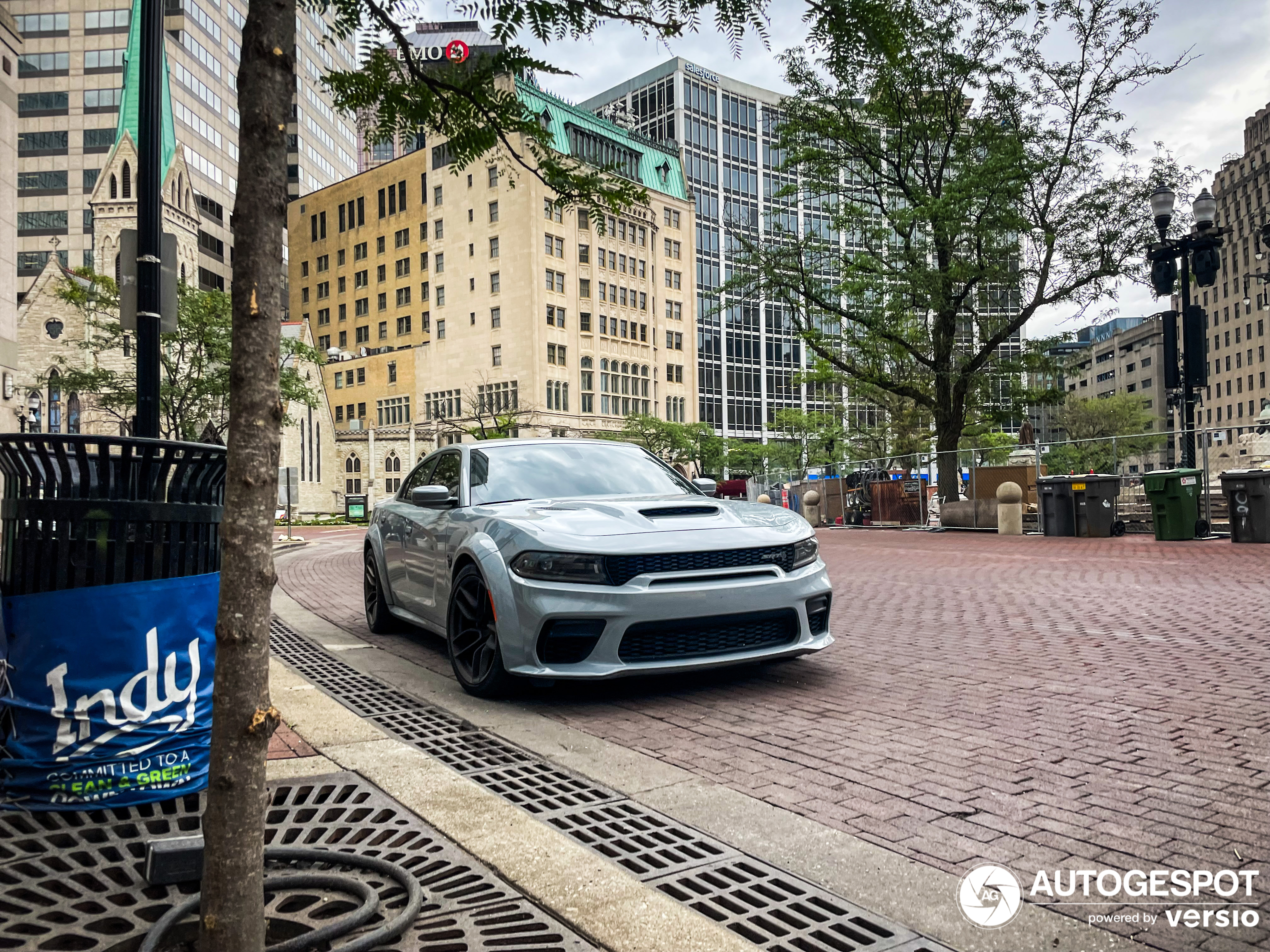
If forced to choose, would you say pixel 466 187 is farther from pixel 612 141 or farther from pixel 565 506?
pixel 565 506

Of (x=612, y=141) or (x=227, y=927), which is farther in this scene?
(x=612, y=141)

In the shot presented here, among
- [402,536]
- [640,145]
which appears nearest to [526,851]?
[402,536]

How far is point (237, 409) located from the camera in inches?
82.7

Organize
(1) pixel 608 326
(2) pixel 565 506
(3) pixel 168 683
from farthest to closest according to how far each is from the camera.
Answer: (1) pixel 608 326
(2) pixel 565 506
(3) pixel 168 683

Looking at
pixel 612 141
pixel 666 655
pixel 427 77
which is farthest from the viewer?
pixel 612 141

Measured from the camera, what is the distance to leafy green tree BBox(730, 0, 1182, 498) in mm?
21672

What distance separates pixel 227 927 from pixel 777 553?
12.7 ft

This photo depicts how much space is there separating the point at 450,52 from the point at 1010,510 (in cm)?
1991

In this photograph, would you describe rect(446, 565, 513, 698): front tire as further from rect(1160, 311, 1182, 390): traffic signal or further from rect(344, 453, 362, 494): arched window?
rect(344, 453, 362, 494): arched window

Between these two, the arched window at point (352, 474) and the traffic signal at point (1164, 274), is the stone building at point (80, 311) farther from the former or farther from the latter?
the traffic signal at point (1164, 274)

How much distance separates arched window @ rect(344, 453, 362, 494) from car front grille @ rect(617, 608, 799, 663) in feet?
257

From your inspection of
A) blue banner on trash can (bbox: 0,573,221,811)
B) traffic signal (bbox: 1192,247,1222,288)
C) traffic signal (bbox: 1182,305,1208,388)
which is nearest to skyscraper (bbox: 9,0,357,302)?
traffic signal (bbox: 1192,247,1222,288)

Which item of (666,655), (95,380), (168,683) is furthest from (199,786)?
(95,380)

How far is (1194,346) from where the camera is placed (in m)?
17.5
